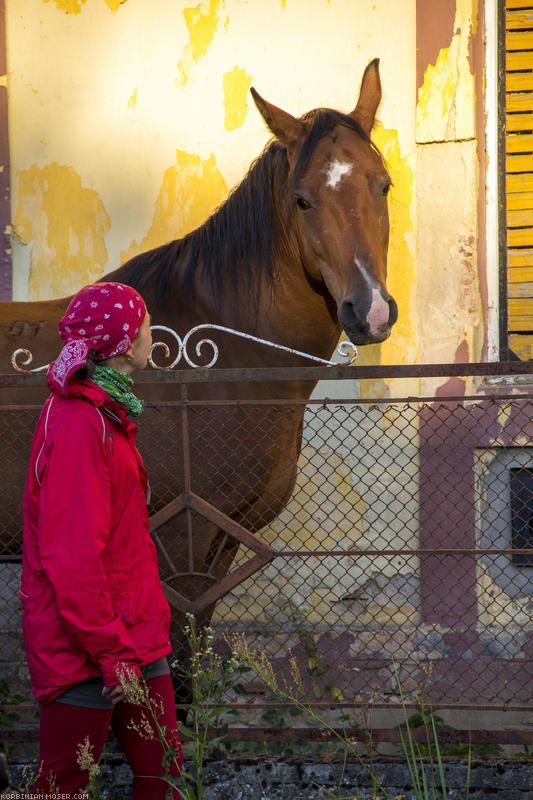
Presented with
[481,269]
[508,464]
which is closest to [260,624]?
[508,464]

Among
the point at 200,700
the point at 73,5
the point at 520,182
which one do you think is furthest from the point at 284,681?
the point at 73,5

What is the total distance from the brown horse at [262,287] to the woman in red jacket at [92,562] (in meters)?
1.05

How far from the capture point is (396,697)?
4.28 metres

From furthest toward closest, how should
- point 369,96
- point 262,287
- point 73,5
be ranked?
point 73,5
point 369,96
point 262,287

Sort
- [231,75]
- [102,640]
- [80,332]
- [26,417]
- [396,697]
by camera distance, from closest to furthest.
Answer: [102,640]
[80,332]
[26,417]
[396,697]
[231,75]

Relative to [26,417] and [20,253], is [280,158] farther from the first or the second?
[20,253]

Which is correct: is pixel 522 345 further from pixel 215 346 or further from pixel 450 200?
pixel 215 346

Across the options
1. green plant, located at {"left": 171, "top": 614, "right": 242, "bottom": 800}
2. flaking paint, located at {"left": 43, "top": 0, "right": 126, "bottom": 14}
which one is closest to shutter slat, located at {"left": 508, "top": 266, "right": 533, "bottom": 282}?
green plant, located at {"left": 171, "top": 614, "right": 242, "bottom": 800}

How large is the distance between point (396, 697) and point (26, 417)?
250 centimetres

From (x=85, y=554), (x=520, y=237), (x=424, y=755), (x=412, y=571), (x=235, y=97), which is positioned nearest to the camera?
(x=85, y=554)

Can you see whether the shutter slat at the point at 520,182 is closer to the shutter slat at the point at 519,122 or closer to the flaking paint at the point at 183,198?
the shutter slat at the point at 519,122

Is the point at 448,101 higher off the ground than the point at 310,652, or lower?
higher

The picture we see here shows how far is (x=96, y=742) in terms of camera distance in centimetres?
196

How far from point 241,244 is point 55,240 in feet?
5.54
